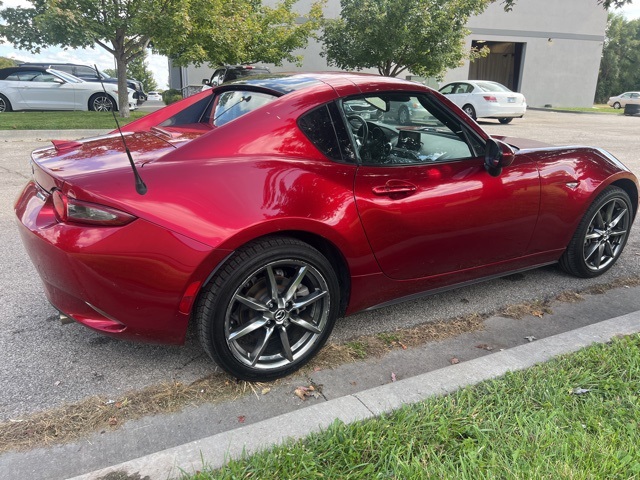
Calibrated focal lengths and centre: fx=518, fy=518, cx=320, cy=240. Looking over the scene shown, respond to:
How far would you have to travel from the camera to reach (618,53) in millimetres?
54000

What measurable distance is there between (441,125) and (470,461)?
2.01m

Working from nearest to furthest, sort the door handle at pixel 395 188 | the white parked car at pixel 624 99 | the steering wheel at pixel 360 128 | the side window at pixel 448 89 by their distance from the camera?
1. the door handle at pixel 395 188
2. the steering wheel at pixel 360 128
3. the side window at pixel 448 89
4. the white parked car at pixel 624 99

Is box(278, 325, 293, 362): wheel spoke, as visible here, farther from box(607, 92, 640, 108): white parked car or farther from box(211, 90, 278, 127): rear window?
box(607, 92, 640, 108): white parked car

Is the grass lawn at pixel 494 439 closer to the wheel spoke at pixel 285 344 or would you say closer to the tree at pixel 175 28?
the wheel spoke at pixel 285 344

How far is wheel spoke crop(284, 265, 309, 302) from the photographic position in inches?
102

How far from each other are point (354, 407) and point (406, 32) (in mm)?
19081

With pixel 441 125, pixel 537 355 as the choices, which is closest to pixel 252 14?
pixel 441 125

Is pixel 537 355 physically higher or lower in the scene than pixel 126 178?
lower

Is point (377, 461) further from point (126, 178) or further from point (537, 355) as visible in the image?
point (126, 178)

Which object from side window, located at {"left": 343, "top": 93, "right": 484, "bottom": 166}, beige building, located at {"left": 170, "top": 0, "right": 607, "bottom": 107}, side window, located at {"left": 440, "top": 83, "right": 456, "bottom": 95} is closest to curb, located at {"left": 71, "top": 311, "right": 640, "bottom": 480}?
side window, located at {"left": 343, "top": 93, "right": 484, "bottom": 166}

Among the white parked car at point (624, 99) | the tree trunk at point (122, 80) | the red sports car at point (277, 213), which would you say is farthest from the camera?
the white parked car at point (624, 99)

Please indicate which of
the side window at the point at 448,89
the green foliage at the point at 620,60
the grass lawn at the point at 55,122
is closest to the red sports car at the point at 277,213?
the grass lawn at the point at 55,122

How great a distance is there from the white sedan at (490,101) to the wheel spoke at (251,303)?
1643 cm

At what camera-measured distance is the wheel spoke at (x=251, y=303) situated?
8.11 ft
